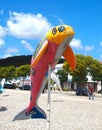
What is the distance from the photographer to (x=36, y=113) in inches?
433

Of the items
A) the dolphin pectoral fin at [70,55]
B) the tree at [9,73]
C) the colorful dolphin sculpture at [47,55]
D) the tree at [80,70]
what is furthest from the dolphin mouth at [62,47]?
the tree at [9,73]

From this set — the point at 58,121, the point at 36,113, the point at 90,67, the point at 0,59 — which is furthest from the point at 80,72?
the point at 0,59

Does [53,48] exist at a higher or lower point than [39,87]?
higher

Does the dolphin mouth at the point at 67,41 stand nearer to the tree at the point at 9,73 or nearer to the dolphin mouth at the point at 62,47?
the dolphin mouth at the point at 62,47

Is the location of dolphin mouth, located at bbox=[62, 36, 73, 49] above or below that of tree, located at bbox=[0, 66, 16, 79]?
below

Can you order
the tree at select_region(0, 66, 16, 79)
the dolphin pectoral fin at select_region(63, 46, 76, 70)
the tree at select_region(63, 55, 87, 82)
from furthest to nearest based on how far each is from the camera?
the tree at select_region(0, 66, 16, 79)
the tree at select_region(63, 55, 87, 82)
the dolphin pectoral fin at select_region(63, 46, 76, 70)

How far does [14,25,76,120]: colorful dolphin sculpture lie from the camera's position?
9.41m

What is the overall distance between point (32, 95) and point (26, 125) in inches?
154

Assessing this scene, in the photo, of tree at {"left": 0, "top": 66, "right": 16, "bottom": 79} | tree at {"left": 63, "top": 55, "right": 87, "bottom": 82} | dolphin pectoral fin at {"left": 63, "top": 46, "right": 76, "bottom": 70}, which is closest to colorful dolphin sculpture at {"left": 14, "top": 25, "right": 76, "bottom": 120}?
dolphin pectoral fin at {"left": 63, "top": 46, "right": 76, "bottom": 70}

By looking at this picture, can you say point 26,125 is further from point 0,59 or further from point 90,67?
point 0,59

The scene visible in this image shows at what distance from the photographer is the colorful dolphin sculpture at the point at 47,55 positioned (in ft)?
30.9

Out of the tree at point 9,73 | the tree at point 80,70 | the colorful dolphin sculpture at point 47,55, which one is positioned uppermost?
the tree at point 9,73

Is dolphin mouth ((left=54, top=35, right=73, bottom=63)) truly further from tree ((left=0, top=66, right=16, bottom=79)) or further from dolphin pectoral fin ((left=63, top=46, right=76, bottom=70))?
tree ((left=0, top=66, right=16, bottom=79))

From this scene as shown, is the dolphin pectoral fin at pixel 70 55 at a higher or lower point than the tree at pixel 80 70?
lower
